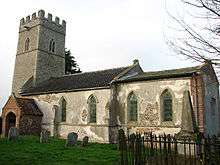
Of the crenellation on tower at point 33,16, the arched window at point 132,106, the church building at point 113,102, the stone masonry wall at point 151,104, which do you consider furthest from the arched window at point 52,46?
the arched window at point 132,106

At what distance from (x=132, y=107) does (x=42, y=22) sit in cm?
1885

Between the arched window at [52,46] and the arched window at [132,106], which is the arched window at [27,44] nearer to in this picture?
the arched window at [52,46]

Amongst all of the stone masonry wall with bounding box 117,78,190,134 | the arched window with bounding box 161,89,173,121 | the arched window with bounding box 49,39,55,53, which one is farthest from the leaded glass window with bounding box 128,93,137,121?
the arched window with bounding box 49,39,55,53

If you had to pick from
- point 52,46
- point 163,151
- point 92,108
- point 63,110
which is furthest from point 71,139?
point 52,46

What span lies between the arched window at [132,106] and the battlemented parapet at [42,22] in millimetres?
18159

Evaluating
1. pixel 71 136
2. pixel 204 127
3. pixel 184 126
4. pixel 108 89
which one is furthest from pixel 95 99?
pixel 184 126

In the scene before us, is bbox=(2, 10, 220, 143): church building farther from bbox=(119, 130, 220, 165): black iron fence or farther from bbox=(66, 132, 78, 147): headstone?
bbox=(66, 132, 78, 147): headstone

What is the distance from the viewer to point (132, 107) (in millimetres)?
23641

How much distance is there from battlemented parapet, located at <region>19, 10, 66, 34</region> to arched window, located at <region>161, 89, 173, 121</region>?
2078 centimetres

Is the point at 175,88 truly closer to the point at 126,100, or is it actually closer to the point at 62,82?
the point at 126,100

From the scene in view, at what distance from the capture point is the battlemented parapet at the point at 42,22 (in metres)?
36.0

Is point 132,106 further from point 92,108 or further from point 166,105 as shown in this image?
point 92,108

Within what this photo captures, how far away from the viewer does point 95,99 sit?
25.1 metres

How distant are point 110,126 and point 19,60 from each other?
19.3 meters
